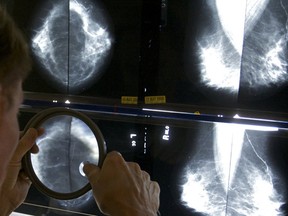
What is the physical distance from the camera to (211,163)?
1562 mm

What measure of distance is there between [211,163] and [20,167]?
0.85 metres

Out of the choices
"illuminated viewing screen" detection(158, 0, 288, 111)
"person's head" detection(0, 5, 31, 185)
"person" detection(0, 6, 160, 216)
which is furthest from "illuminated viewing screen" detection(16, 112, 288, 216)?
"person's head" detection(0, 5, 31, 185)

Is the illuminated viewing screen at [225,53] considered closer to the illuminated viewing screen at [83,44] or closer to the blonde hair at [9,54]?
the illuminated viewing screen at [83,44]

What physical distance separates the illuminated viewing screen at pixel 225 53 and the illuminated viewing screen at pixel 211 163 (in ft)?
0.41

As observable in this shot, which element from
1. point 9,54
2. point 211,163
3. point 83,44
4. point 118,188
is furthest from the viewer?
point 83,44

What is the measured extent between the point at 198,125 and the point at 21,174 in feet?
2.56

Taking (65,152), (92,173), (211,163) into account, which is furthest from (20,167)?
(211,163)

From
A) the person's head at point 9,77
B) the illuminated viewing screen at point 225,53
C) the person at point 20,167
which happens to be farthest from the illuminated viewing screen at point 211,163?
the person's head at point 9,77

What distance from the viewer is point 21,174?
97cm

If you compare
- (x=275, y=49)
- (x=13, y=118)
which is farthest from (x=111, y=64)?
(x=13, y=118)

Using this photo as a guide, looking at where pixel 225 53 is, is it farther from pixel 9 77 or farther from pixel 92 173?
pixel 9 77

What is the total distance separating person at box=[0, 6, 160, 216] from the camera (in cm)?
59

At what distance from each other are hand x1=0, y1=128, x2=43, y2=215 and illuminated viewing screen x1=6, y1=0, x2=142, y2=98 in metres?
0.74

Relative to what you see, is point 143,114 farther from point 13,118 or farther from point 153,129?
point 13,118
